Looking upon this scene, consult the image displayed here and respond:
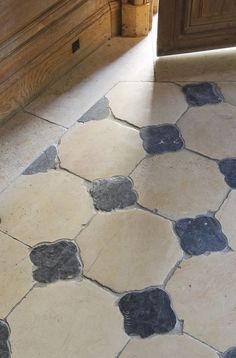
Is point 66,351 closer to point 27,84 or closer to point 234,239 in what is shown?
point 234,239

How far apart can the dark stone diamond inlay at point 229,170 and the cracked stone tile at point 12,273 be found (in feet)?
1.93

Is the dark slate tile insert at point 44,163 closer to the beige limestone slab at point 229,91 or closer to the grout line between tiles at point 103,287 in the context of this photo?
the grout line between tiles at point 103,287

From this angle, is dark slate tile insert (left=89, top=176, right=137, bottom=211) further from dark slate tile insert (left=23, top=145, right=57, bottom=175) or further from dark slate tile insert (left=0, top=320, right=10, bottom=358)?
dark slate tile insert (left=0, top=320, right=10, bottom=358)

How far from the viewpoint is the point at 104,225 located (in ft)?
4.36

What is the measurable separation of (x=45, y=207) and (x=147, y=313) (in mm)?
418

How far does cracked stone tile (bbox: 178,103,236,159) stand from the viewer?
1.50 m

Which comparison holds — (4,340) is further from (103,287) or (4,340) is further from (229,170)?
(229,170)

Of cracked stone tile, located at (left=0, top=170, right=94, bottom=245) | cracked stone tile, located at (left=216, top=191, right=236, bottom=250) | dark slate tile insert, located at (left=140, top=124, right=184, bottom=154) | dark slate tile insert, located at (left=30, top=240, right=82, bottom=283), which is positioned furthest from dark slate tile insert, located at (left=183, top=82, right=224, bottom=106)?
dark slate tile insert, located at (left=30, top=240, right=82, bottom=283)

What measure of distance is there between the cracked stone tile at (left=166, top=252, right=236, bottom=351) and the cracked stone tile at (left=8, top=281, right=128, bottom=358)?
0.15 meters

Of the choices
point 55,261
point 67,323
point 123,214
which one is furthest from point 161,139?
point 67,323

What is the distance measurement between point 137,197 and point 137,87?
50 centimetres

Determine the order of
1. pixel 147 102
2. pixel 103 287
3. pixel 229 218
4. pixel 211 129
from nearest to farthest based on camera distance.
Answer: pixel 103 287, pixel 229 218, pixel 211 129, pixel 147 102

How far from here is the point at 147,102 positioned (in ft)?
5.48

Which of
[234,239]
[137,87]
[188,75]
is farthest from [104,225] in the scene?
[188,75]
